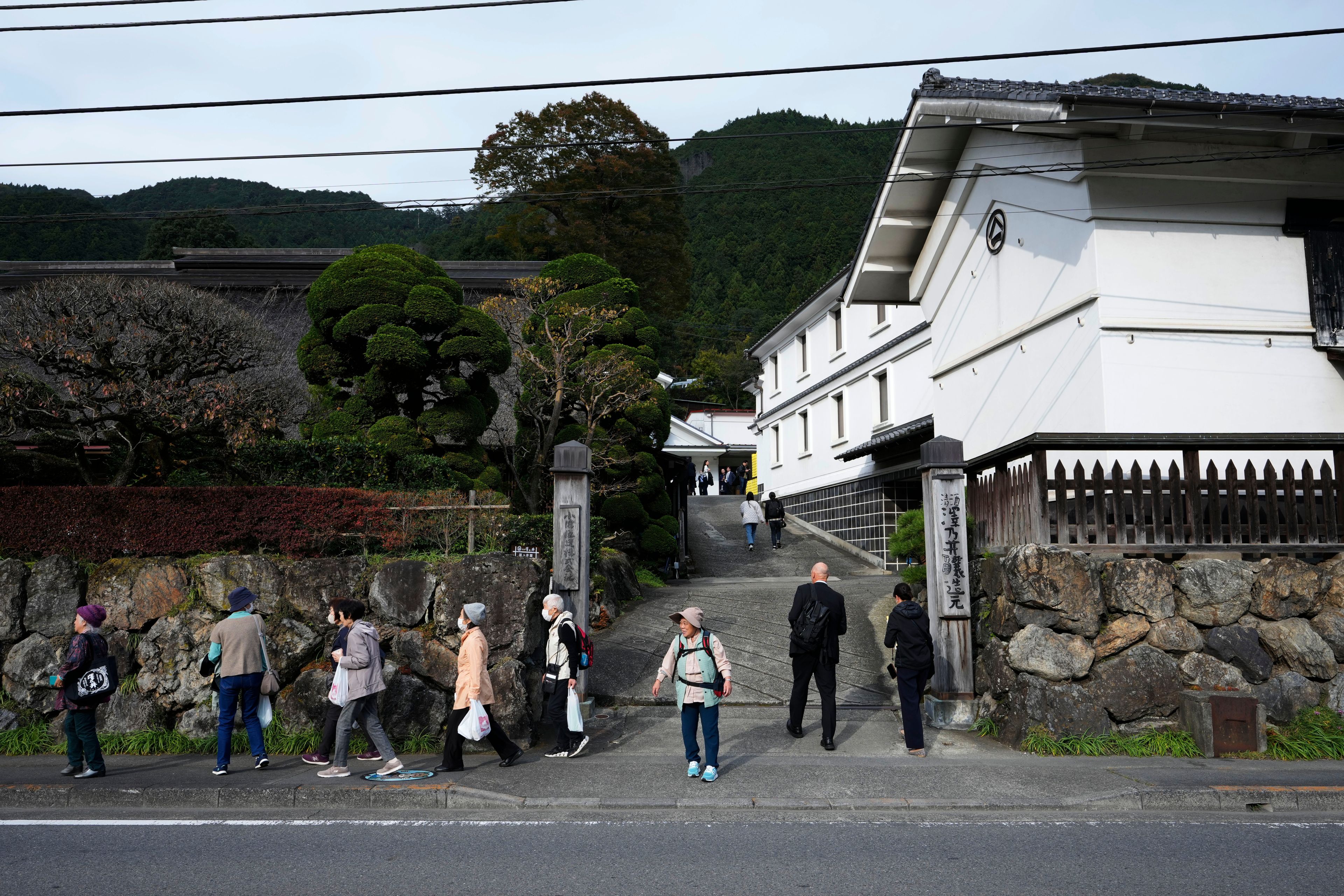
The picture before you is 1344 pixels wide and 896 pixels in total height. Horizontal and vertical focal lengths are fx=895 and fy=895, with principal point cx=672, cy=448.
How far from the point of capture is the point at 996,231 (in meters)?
15.0

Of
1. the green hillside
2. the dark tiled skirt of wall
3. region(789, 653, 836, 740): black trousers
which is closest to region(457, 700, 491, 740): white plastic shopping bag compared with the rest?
region(789, 653, 836, 740): black trousers

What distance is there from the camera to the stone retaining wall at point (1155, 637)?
29.8 ft

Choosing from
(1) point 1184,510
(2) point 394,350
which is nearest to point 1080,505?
(1) point 1184,510

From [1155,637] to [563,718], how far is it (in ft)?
20.0

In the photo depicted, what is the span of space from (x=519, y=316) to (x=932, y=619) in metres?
12.3

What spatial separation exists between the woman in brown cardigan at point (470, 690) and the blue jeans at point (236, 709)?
1713 mm

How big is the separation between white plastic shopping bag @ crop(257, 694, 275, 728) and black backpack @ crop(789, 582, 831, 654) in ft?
16.8

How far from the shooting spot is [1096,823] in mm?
6855

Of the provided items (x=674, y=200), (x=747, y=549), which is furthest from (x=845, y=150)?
(x=747, y=549)

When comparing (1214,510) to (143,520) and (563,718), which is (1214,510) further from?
(143,520)

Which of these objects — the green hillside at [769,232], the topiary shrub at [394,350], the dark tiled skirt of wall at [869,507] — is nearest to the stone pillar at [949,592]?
the topiary shrub at [394,350]

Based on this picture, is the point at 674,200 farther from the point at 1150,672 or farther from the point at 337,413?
the point at 1150,672

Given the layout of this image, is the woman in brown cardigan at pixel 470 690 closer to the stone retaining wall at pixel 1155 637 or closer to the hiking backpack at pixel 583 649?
the hiking backpack at pixel 583 649

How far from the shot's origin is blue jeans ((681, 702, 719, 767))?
314 inches
